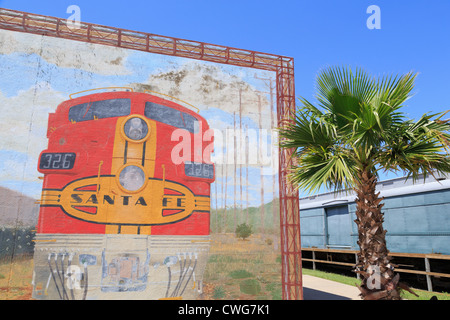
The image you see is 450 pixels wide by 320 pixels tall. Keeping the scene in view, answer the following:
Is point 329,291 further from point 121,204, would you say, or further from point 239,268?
point 121,204

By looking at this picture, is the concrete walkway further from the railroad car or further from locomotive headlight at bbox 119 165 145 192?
locomotive headlight at bbox 119 165 145 192

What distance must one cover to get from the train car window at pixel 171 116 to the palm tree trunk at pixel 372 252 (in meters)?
5.03

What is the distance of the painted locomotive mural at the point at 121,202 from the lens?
7.95 meters

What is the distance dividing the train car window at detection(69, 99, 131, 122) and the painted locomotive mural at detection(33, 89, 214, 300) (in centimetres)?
3

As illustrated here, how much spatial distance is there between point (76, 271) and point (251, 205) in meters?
4.97

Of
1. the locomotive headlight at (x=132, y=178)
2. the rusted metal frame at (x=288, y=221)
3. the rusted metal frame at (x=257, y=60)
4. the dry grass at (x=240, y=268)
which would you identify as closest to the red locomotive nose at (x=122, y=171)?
the locomotive headlight at (x=132, y=178)

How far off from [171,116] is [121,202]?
278 cm

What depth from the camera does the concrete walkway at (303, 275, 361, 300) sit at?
11.9 metres

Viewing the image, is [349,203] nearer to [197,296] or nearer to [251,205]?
[251,205]

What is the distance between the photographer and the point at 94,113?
8680 millimetres

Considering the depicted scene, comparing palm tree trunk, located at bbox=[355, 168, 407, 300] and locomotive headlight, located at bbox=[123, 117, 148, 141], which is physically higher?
locomotive headlight, located at bbox=[123, 117, 148, 141]

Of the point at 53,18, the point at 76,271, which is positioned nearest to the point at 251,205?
the point at 76,271

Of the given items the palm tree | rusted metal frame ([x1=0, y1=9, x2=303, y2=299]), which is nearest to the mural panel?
rusted metal frame ([x1=0, y1=9, x2=303, y2=299])

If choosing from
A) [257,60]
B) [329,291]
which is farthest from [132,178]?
[329,291]
